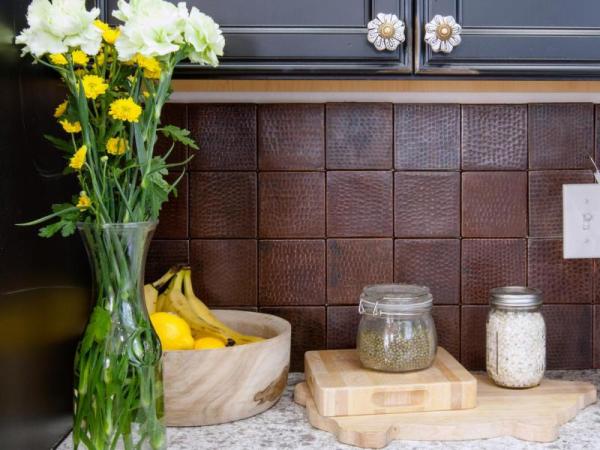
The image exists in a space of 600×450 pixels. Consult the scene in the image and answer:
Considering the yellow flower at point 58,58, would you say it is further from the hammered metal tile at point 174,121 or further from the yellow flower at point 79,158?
the hammered metal tile at point 174,121

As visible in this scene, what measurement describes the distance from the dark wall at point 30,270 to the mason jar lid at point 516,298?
74 cm

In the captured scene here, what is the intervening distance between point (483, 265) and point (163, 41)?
2.78ft

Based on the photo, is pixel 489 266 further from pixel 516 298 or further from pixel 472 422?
pixel 472 422

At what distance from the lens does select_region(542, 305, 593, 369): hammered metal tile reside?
1.41m

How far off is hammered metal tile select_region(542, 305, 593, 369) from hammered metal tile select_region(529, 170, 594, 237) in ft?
0.54

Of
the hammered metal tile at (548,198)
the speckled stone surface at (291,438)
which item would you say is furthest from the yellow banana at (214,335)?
the hammered metal tile at (548,198)

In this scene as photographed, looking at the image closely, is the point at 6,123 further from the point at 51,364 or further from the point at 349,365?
the point at 349,365

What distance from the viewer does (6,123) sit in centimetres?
84

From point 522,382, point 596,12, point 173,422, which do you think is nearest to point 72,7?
point 173,422

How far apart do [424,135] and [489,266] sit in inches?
11.9

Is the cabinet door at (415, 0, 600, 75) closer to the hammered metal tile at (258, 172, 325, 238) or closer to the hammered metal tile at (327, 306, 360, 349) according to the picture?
the hammered metal tile at (258, 172, 325, 238)

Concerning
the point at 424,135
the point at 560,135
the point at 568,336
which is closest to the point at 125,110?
the point at 424,135

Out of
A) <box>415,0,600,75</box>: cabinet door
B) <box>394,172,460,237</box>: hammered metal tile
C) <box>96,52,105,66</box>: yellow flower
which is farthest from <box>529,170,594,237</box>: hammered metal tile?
<box>96,52,105,66</box>: yellow flower

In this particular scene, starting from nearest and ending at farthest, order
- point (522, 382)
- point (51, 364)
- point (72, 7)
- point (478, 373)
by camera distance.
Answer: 1. point (72, 7)
2. point (51, 364)
3. point (522, 382)
4. point (478, 373)
